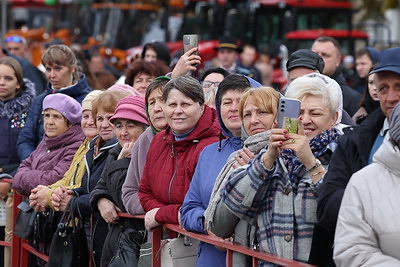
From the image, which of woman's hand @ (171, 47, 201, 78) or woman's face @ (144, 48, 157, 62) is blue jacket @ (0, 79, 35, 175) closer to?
woman's face @ (144, 48, 157, 62)

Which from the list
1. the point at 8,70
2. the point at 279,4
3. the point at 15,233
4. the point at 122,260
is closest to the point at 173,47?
the point at 279,4

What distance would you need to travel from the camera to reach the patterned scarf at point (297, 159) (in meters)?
5.11

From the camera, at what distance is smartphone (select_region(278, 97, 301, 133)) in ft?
16.3

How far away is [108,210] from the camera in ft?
23.5

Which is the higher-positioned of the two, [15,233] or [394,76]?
[394,76]

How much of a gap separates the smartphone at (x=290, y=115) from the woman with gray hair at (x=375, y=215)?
544 millimetres

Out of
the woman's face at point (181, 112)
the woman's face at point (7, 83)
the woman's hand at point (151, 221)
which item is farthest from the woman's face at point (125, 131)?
the woman's face at point (7, 83)

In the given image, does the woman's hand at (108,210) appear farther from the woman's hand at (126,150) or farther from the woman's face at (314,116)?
the woman's face at (314,116)

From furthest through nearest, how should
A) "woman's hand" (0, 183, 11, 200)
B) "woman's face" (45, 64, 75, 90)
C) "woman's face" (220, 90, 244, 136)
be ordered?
"woman's face" (45, 64, 75, 90)
"woman's hand" (0, 183, 11, 200)
"woman's face" (220, 90, 244, 136)

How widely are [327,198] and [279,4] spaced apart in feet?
73.0

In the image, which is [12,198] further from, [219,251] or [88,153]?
[219,251]

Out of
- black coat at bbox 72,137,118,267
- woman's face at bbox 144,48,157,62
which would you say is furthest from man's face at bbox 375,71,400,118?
woman's face at bbox 144,48,157,62

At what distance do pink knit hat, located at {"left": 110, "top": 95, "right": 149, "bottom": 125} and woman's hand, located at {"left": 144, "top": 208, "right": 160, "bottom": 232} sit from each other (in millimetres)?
1110

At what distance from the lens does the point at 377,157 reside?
4.53 meters
